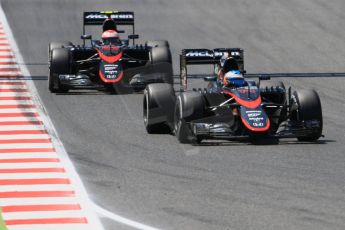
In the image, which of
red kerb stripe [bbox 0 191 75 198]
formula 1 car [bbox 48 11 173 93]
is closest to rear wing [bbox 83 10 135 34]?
formula 1 car [bbox 48 11 173 93]

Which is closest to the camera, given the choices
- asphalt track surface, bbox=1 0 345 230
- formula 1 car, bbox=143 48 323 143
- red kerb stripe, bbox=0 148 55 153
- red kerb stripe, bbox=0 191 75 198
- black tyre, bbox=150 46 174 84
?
asphalt track surface, bbox=1 0 345 230

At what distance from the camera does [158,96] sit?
2166cm

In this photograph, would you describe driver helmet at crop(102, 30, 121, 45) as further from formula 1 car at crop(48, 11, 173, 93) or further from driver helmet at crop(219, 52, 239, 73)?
driver helmet at crop(219, 52, 239, 73)

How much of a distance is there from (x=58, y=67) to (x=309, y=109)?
8.46m

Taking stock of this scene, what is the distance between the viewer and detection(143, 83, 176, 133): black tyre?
21484 mm

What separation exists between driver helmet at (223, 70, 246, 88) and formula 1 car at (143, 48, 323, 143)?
4cm

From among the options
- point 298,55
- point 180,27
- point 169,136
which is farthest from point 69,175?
point 180,27

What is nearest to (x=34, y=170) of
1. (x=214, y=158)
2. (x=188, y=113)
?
(x=214, y=158)

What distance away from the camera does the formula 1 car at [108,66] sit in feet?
88.7

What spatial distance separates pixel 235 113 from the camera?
20.4 meters

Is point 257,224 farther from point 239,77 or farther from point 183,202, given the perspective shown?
point 239,77

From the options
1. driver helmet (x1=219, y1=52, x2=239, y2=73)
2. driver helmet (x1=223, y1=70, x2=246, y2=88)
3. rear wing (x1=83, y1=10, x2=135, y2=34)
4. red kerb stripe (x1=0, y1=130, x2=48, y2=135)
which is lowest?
red kerb stripe (x1=0, y1=130, x2=48, y2=135)

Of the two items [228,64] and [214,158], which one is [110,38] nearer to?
[228,64]

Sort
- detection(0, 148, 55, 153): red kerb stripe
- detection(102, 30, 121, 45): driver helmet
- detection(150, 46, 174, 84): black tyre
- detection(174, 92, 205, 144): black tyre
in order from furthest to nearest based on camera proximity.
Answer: detection(102, 30, 121, 45): driver helmet
detection(150, 46, 174, 84): black tyre
detection(174, 92, 205, 144): black tyre
detection(0, 148, 55, 153): red kerb stripe
